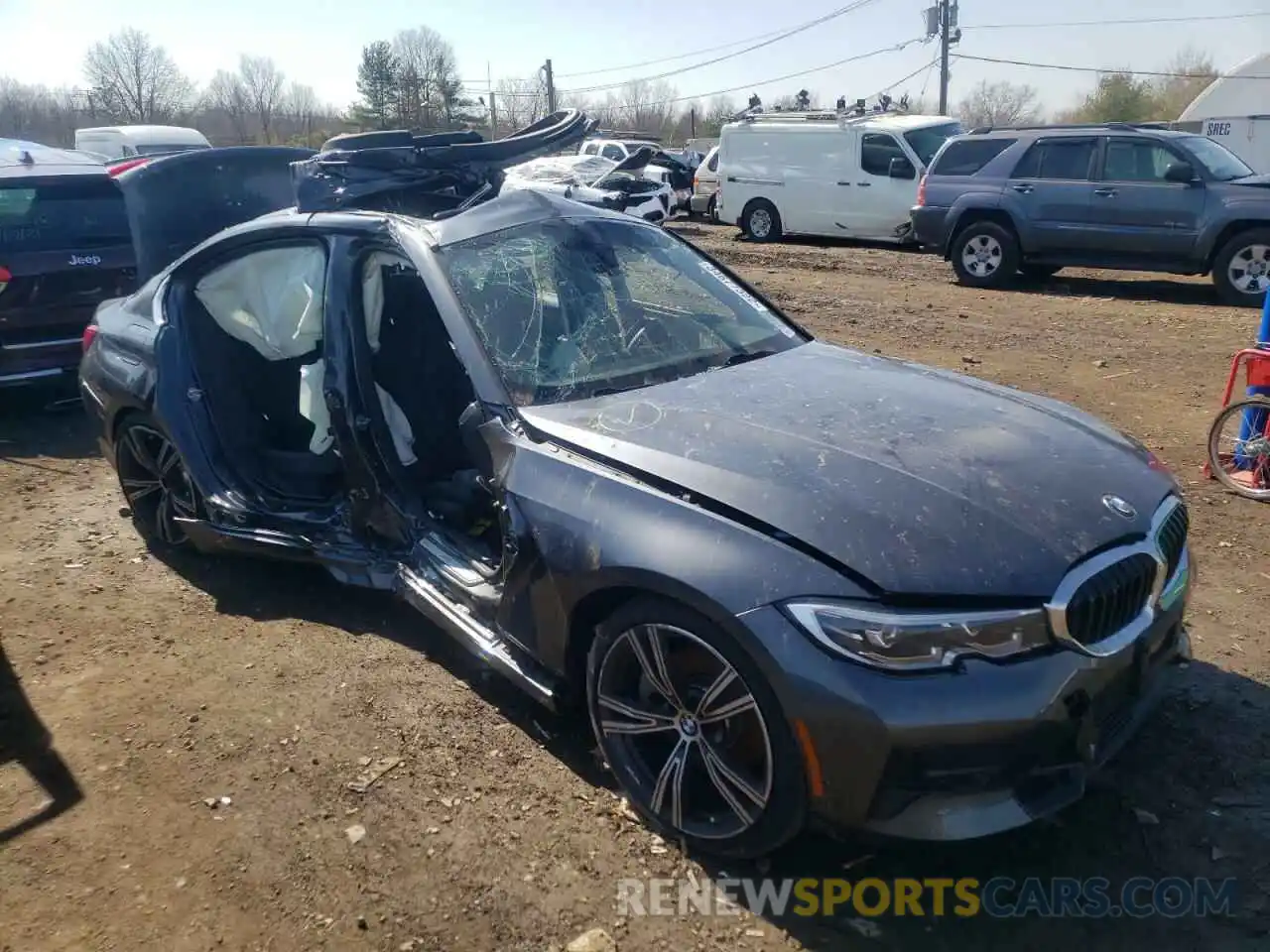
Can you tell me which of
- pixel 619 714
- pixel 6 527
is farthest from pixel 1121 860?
pixel 6 527

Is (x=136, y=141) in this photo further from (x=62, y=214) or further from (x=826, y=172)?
(x=62, y=214)

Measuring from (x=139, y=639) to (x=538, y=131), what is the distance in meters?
2.76

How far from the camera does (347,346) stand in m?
3.90

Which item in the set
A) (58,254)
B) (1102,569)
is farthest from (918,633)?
(58,254)

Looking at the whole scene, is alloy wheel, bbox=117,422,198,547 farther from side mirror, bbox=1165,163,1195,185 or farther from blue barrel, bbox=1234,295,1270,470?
side mirror, bbox=1165,163,1195,185

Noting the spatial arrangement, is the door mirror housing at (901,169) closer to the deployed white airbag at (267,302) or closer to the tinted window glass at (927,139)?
the tinted window glass at (927,139)

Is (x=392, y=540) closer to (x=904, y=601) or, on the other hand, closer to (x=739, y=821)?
(x=739, y=821)

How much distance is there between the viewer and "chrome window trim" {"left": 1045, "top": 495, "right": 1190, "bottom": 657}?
8.00ft

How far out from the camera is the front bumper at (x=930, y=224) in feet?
42.5

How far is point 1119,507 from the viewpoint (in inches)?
109

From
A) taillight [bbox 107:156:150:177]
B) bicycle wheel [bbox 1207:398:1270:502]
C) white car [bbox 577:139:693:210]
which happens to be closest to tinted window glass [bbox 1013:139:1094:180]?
bicycle wheel [bbox 1207:398:1270:502]

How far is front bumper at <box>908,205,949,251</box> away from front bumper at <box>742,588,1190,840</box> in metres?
11.4

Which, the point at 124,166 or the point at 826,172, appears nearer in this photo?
the point at 124,166

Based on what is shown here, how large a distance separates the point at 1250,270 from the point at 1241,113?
82.4ft
